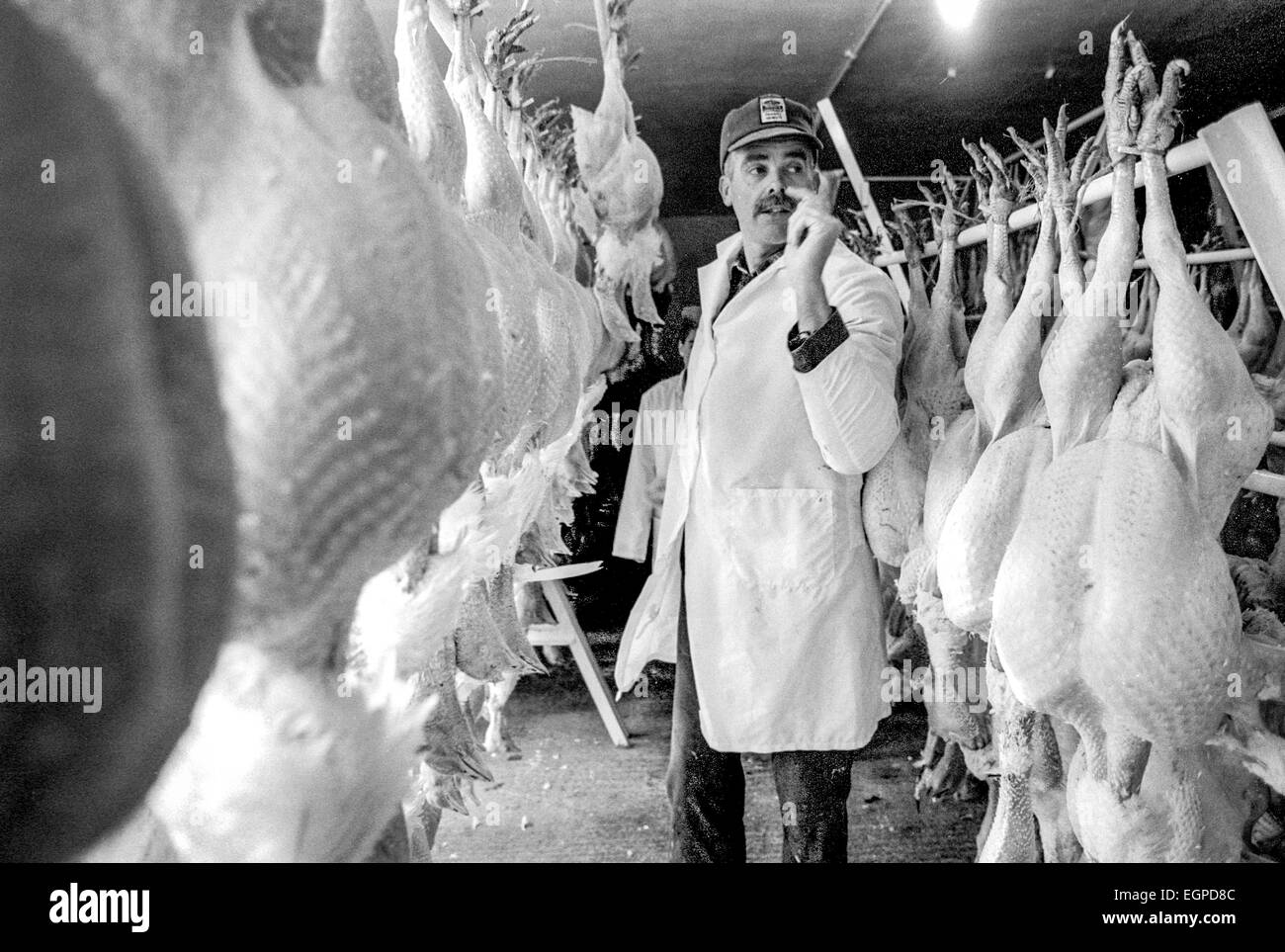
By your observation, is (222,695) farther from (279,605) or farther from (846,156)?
(846,156)

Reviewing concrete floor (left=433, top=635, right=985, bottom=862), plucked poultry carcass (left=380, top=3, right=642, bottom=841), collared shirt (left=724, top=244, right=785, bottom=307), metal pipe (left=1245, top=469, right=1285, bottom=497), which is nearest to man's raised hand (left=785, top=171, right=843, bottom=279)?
collared shirt (left=724, top=244, right=785, bottom=307)

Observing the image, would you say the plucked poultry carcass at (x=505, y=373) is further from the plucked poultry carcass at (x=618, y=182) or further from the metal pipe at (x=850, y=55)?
the metal pipe at (x=850, y=55)

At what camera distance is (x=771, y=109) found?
1.45 meters

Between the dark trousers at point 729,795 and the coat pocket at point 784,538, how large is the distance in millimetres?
190

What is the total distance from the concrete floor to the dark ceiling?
134 cm

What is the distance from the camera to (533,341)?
0.86 metres

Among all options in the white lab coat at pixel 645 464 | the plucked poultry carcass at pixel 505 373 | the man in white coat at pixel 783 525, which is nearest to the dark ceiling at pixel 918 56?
the man in white coat at pixel 783 525

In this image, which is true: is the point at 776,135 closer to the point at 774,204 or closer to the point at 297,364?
the point at 774,204

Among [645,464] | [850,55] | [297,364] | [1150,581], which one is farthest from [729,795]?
[297,364]

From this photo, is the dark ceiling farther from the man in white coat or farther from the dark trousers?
the dark trousers

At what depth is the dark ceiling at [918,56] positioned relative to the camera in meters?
1.23

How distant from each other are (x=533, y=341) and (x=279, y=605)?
532 millimetres

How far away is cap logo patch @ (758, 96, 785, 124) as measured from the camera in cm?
145
